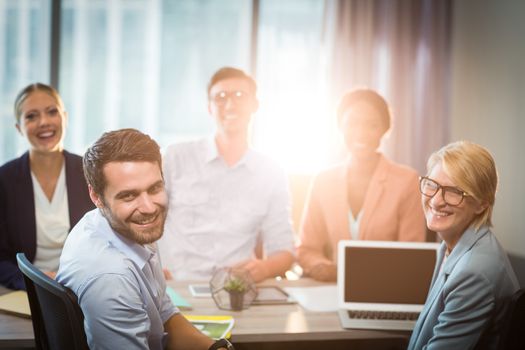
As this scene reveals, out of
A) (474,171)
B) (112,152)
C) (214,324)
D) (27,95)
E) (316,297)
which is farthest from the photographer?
(27,95)

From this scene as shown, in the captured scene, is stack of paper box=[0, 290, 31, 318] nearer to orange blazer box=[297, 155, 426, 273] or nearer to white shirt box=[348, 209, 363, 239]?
orange blazer box=[297, 155, 426, 273]

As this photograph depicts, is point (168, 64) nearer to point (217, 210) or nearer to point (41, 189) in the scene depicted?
point (217, 210)

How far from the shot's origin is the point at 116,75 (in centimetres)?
447

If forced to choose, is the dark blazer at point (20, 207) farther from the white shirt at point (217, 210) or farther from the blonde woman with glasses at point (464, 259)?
the blonde woman with glasses at point (464, 259)

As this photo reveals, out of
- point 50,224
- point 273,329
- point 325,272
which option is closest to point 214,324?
point 273,329

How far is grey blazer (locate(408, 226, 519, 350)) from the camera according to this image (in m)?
1.53

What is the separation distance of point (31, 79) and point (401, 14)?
2.94 metres

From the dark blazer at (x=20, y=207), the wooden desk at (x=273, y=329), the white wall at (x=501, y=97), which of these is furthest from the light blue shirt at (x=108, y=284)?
the white wall at (x=501, y=97)

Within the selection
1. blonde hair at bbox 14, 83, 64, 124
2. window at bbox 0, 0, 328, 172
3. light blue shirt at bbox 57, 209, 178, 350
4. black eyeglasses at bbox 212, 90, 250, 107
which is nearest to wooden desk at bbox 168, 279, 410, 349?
light blue shirt at bbox 57, 209, 178, 350

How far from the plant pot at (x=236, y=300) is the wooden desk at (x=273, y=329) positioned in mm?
22

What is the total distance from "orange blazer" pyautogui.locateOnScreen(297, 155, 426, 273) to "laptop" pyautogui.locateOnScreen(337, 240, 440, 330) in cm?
49

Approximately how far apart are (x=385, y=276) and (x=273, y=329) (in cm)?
49

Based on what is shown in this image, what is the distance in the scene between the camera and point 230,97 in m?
2.77

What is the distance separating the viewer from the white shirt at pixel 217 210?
9.16 feet
